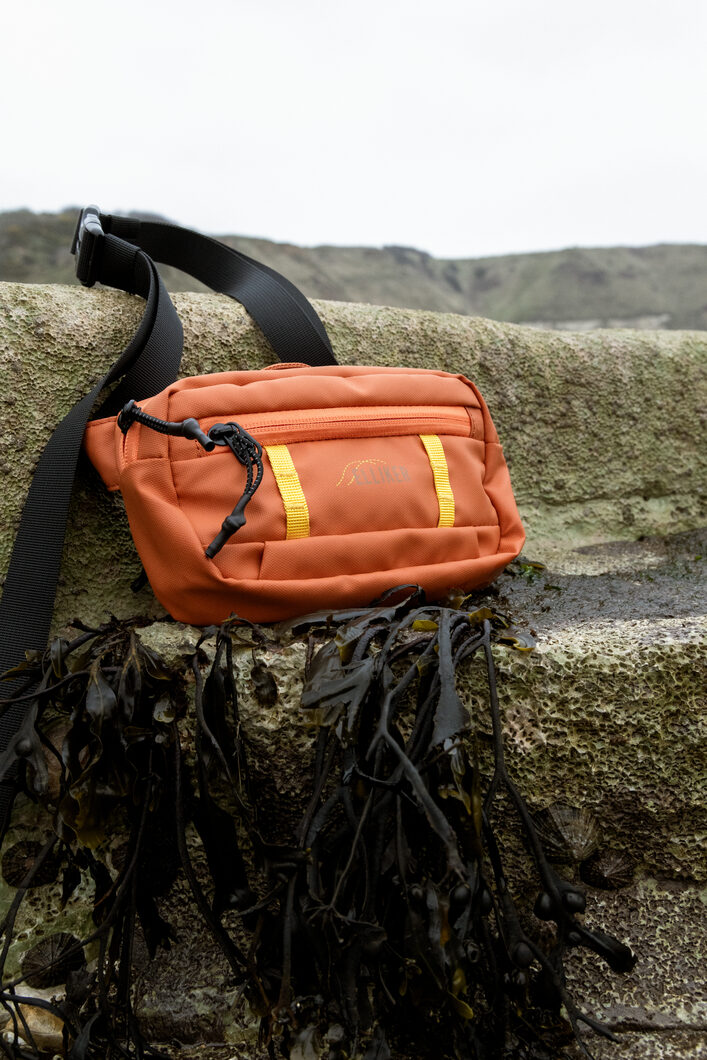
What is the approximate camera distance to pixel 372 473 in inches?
52.7

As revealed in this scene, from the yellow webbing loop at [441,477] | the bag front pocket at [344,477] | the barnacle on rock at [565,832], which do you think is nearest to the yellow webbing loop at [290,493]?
the bag front pocket at [344,477]

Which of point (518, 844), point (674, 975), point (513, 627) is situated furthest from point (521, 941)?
point (513, 627)

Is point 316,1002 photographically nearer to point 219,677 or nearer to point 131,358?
point 219,677

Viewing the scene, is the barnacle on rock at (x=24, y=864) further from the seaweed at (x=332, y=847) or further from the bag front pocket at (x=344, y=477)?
the bag front pocket at (x=344, y=477)

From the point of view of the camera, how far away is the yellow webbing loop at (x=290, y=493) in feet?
4.14

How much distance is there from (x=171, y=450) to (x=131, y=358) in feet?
1.08

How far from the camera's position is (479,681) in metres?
1.13

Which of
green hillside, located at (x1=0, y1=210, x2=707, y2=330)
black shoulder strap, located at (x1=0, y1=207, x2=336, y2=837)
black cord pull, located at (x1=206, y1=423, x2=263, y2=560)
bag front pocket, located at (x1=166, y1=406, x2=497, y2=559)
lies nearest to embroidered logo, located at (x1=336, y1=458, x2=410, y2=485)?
bag front pocket, located at (x1=166, y1=406, x2=497, y2=559)

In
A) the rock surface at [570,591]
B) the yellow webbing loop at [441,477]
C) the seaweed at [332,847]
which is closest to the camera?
the seaweed at [332,847]

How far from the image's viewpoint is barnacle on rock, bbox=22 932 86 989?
118cm

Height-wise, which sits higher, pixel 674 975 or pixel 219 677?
pixel 219 677

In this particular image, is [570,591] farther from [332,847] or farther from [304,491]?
[332,847]

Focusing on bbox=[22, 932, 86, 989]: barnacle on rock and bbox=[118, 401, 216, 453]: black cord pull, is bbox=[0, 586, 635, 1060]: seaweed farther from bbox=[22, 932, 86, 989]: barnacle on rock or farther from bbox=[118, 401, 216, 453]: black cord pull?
bbox=[118, 401, 216, 453]: black cord pull

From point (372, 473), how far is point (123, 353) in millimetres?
557
